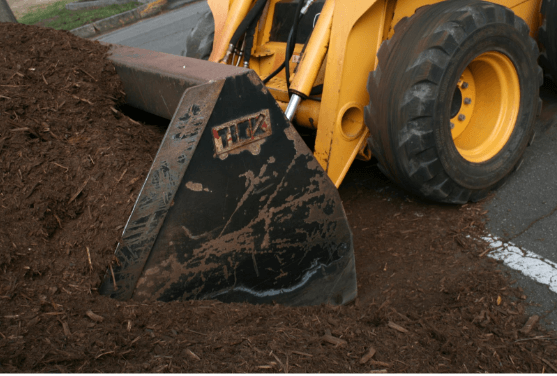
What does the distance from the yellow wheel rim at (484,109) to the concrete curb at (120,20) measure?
31.6ft

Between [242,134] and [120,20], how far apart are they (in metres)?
10.7

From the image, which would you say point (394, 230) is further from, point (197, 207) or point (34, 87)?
point (34, 87)

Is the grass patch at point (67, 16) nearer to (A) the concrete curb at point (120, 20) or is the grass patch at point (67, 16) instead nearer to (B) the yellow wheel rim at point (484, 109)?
(A) the concrete curb at point (120, 20)

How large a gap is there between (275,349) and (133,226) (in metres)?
0.72

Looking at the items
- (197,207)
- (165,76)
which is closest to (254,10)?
(165,76)

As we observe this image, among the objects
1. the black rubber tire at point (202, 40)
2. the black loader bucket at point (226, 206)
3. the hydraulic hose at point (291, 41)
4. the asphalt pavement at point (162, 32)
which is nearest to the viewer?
the black loader bucket at point (226, 206)

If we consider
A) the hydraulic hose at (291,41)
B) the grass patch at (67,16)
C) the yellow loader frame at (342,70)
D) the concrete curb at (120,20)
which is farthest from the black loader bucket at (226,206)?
the grass patch at (67,16)

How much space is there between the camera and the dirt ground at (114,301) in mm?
1562

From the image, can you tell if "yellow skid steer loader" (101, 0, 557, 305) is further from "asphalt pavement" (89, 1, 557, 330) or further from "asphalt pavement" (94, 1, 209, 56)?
"asphalt pavement" (94, 1, 209, 56)

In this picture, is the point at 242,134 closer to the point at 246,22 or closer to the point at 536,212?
the point at 246,22

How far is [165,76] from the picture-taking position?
6.79 feet

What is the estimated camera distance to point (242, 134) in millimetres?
1894

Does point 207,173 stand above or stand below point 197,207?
above

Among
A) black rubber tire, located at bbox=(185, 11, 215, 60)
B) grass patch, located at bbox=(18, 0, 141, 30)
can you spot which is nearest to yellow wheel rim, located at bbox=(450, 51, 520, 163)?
black rubber tire, located at bbox=(185, 11, 215, 60)
